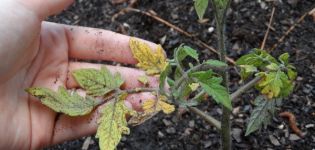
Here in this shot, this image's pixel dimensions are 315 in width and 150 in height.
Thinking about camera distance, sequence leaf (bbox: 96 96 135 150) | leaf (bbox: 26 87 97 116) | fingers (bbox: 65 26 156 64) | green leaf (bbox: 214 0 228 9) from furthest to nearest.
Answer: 1. fingers (bbox: 65 26 156 64)
2. leaf (bbox: 26 87 97 116)
3. leaf (bbox: 96 96 135 150)
4. green leaf (bbox: 214 0 228 9)

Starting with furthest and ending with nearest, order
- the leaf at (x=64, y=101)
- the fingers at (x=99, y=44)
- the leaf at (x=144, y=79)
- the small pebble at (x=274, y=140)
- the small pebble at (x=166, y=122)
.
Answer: the small pebble at (x=166, y=122), the small pebble at (x=274, y=140), the fingers at (x=99, y=44), the leaf at (x=144, y=79), the leaf at (x=64, y=101)

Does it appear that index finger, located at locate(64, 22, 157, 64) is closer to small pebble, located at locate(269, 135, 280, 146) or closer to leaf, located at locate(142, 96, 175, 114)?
leaf, located at locate(142, 96, 175, 114)

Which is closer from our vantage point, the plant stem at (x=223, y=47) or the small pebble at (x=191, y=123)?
Result: the plant stem at (x=223, y=47)

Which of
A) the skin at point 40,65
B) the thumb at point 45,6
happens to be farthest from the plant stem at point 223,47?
the thumb at point 45,6

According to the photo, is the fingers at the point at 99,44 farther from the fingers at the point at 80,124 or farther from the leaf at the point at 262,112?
the leaf at the point at 262,112

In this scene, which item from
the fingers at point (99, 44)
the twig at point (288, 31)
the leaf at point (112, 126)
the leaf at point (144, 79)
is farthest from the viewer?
the twig at point (288, 31)

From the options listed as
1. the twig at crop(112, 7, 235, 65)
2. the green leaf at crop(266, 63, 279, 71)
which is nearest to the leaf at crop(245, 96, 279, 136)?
the green leaf at crop(266, 63, 279, 71)
